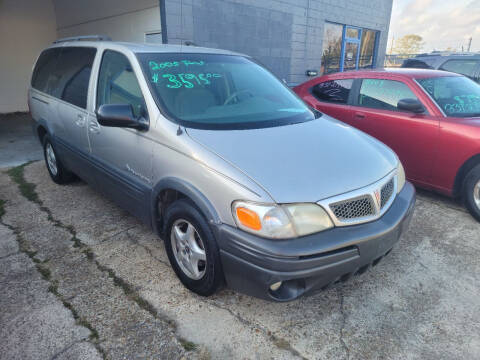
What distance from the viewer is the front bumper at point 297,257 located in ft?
6.12

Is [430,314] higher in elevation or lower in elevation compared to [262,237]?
lower

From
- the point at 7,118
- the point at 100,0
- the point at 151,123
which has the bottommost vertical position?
the point at 7,118

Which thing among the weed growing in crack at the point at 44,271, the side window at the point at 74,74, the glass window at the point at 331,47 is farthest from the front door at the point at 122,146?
the glass window at the point at 331,47

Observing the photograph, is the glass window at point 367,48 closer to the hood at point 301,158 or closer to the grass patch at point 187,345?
the hood at point 301,158

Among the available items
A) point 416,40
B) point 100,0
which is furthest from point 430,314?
point 416,40

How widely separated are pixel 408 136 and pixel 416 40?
78.0m

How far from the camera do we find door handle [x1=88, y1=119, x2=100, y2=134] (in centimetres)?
312

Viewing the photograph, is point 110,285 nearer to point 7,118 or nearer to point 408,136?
point 408,136

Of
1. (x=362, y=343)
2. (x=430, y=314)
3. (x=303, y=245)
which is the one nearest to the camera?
(x=303, y=245)

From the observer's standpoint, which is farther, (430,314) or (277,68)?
(277,68)

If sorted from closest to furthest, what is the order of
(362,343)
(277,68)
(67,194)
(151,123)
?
(362,343)
(151,123)
(67,194)
(277,68)

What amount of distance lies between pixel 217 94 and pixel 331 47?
10324 millimetres

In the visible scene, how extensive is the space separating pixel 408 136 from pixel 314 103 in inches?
61.4

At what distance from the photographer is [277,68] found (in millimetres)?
9648
